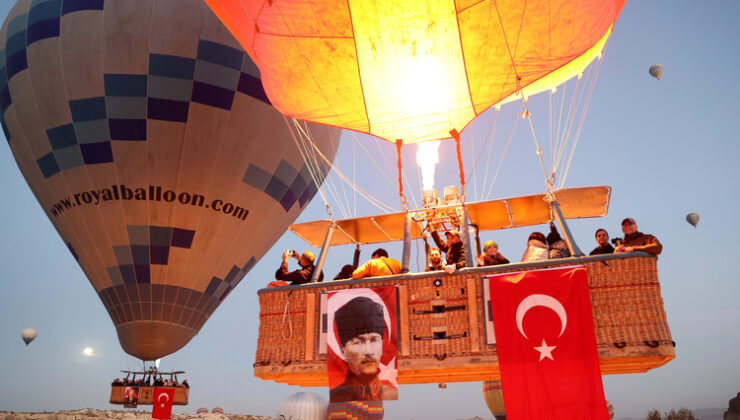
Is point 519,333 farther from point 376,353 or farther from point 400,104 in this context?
point 400,104

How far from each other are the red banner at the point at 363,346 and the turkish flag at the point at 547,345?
91 cm

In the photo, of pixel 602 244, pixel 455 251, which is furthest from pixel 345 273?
pixel 602 244

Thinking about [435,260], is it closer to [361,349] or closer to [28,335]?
[361,349]

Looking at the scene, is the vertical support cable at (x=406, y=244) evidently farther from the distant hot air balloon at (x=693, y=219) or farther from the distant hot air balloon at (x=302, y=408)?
the distant hot air balloon at (x=693, y=219)

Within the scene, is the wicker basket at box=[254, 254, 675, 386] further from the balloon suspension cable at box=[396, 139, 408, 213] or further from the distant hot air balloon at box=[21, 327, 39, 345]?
the distant hot air balloon at box=[21, 327, 39, 345]

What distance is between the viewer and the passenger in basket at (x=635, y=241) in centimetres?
464

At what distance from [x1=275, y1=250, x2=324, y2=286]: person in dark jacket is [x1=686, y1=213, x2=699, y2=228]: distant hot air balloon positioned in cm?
1691

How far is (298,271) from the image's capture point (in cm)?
571

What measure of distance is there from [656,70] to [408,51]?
12164mm

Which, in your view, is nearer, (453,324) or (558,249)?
(453,324)

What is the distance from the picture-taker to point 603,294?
4609 mm

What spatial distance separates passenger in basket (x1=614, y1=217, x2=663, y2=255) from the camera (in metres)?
4.64

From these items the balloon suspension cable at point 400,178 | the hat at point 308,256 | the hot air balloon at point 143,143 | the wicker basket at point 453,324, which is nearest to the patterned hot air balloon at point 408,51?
the balloon suspension cable at point 400,178

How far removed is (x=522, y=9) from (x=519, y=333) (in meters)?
3.58
